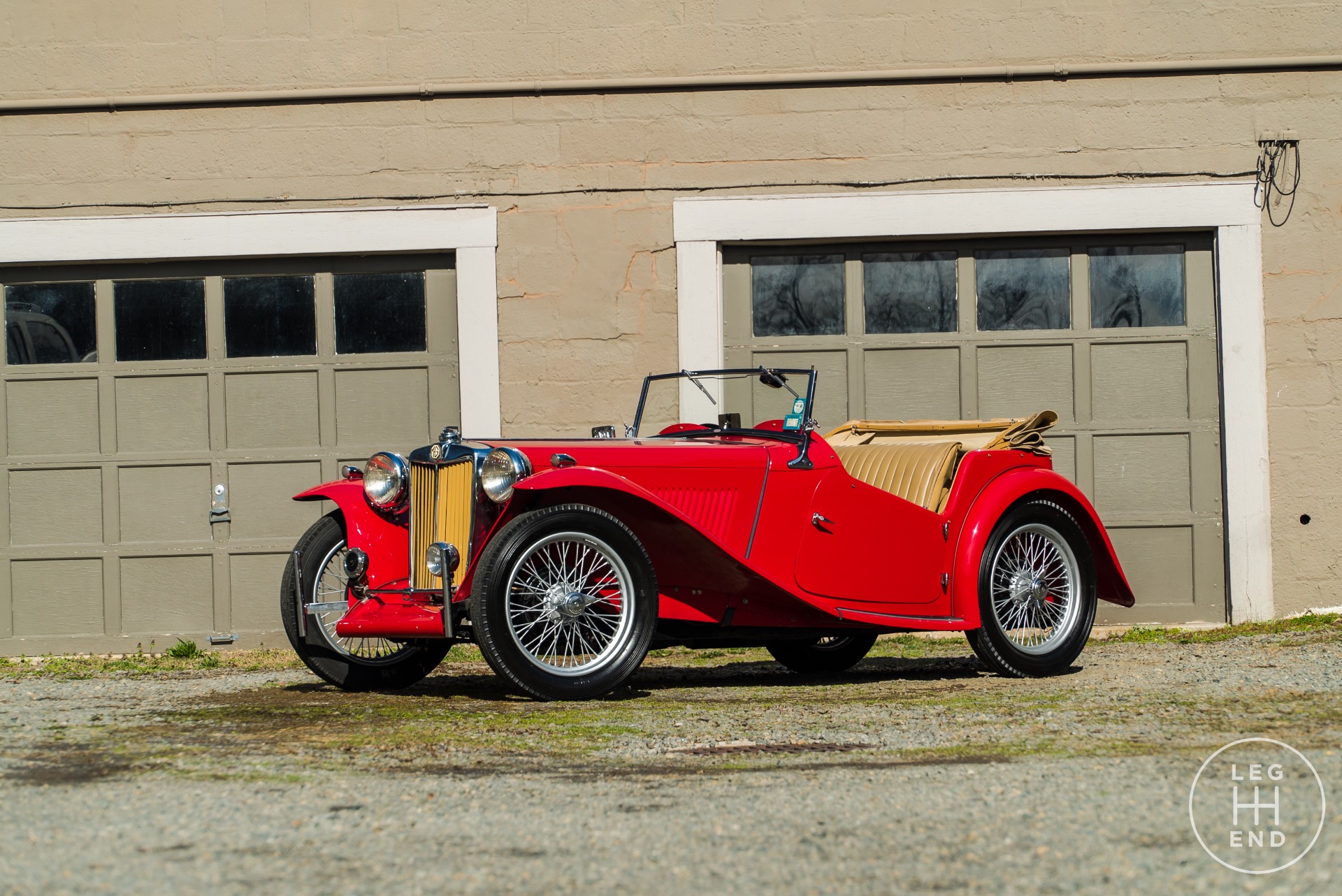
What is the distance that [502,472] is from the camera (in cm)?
531

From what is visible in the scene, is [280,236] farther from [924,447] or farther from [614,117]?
[924,447]

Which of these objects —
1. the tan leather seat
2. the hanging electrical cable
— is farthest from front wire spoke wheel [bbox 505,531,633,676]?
the hanging electrical cable

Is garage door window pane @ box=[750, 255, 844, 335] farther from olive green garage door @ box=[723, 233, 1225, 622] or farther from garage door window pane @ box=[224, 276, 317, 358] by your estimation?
garage door window pane @ box=[224, 276, 317, 358]

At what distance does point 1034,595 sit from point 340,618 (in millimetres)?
3036

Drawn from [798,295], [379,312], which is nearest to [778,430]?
[798,295]

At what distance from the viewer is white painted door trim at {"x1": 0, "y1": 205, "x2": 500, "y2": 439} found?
8.36 metres

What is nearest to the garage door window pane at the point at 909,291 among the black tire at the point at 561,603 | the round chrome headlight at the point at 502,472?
the black tire at the point at 561,603

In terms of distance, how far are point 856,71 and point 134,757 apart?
19.4 ft

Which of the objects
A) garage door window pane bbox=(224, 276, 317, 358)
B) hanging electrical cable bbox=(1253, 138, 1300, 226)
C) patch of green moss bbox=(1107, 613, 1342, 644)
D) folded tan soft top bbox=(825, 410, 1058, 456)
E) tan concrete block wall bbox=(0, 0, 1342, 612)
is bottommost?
patch of green moss bbox=(1107, 613, 1342, 644)

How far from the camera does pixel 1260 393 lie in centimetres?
830

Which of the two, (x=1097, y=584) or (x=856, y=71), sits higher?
(x=856, y=71)

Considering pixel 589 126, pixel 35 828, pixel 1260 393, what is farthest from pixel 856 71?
pixel 35 828

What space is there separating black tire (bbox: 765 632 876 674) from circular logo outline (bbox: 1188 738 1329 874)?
2.82 m

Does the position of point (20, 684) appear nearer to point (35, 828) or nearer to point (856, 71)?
point (35, 828)
